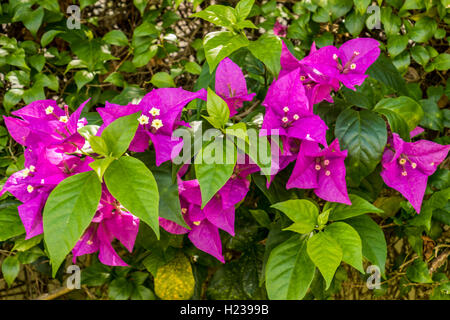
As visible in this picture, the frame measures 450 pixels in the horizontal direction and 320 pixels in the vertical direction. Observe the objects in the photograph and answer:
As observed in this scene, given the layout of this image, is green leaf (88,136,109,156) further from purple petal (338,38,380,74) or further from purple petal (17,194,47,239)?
purple petal (338,38,380,74)

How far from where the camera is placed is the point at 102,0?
117cm

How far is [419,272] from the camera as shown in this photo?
963mm

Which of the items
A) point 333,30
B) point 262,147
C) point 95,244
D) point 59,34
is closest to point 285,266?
point 262,147

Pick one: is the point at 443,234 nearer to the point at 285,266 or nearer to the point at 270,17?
the point at 285,266

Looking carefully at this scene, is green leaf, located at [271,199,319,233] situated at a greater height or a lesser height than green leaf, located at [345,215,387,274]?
greater

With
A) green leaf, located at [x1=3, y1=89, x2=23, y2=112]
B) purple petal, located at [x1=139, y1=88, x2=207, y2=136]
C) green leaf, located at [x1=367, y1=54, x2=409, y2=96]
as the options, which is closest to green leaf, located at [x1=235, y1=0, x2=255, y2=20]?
purple petal, located at [x1=139, y1=88, x2=207, y2=136]

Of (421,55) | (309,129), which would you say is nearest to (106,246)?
(309,129)

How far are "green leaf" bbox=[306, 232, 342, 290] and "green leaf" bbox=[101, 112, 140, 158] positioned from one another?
30 centimetres

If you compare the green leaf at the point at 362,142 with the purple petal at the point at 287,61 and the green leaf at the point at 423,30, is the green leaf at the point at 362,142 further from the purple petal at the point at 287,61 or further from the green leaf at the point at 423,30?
the green leaf at the point at 423,30

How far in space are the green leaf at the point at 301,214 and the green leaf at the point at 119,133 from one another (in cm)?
25

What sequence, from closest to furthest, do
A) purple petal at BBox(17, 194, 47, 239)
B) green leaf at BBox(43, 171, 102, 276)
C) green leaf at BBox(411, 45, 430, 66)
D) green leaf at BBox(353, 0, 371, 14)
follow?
green leaf at BBox(43, 171, 102, 276) → purple petal at BBox(17, 194, 47, 239) → green leaf at BBox(353, 0, 371, 14) → green leaf at BBox(411, 45, 430, 66)

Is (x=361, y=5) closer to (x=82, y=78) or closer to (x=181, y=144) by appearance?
(x=181, y=144)

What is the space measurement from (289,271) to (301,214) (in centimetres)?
9

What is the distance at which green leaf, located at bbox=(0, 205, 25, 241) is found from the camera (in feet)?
2.22
